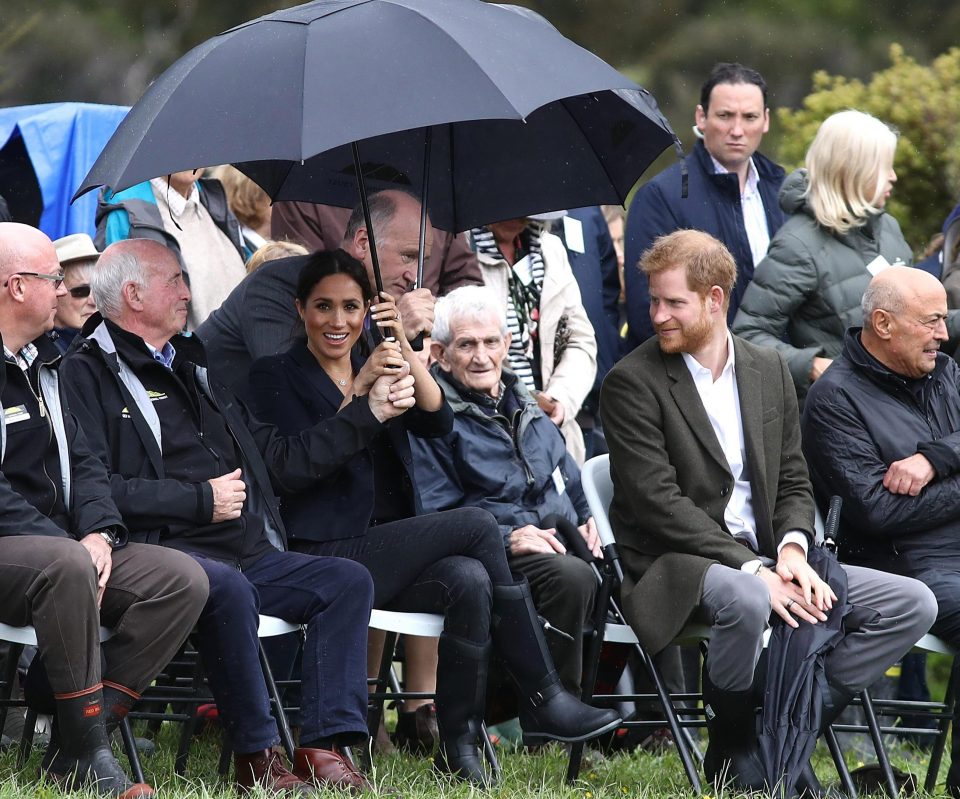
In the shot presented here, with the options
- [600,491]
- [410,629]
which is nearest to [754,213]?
[600,491]

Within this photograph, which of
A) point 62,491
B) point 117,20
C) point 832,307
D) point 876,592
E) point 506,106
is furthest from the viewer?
point 117,20

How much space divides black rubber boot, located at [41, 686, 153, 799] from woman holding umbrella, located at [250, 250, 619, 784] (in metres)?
1.14

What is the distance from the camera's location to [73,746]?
465cm

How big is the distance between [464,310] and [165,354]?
1.19m

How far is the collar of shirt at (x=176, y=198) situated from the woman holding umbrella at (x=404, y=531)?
5.17 feet

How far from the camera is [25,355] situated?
5.08 meters

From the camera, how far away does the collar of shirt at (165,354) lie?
5.43m

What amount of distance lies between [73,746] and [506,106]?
7.27ft

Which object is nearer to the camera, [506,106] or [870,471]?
[506,106]

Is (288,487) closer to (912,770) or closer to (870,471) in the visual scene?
(870,471)

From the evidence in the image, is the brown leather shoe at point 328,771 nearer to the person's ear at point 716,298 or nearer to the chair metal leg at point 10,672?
the chair metal leg at point 10,672

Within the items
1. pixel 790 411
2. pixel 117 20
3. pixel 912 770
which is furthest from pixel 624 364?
pixel 117 20

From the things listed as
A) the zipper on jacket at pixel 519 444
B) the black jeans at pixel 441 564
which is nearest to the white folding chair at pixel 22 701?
the black jeans at pixel 441 564

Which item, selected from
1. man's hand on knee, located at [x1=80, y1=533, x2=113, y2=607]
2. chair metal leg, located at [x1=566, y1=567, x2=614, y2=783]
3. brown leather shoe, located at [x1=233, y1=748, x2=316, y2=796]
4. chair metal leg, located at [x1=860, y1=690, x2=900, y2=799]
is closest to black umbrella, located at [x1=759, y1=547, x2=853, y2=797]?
chair metal leg, located at [x1=860, y1=690, x2=900, y2=799]
